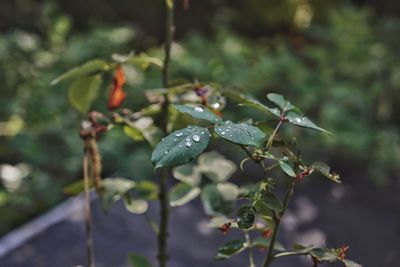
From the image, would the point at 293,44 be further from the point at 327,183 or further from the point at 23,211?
the point at 23,211

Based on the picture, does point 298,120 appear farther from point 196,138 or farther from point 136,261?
point 136,261

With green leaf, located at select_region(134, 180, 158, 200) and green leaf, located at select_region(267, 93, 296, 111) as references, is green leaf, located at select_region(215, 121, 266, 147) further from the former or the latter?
green leaf, located at select_region(134, 180, 158, 200)

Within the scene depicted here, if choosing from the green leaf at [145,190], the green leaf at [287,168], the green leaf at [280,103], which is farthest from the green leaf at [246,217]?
the green leaf at [145,190]

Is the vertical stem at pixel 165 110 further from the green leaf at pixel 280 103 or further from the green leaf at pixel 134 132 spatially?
the green leaf at pixel 280 103

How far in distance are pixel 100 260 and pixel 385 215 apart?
3.67ft

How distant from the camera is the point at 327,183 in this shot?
102 inches

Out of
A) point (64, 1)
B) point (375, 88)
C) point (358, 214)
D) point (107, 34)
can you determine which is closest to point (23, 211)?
point (107, 34)

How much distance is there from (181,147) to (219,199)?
0.39m

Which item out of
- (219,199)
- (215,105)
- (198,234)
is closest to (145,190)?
(219,199)

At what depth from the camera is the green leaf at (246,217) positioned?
0.69 metres

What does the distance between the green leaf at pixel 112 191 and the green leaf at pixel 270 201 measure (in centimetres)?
36

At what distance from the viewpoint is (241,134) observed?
69 cm

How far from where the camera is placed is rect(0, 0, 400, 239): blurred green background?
2471mm

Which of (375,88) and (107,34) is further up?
(107,34)
